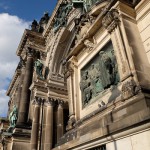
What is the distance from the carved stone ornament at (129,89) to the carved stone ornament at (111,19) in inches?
67.4

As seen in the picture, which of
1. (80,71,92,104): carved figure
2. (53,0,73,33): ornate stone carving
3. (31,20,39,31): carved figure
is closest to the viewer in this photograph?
(80,71,92,104): carved figure

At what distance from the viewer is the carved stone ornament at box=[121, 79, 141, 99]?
383 cm

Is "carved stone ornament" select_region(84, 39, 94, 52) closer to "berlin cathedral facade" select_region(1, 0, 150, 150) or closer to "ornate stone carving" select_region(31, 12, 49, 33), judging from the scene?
"berlin cathedral facade" select_region(1, 0, 150, 150)

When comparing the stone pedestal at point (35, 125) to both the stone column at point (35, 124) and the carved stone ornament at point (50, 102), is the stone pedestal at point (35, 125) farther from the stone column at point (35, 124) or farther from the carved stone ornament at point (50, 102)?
the carved stone ornament at point (50, 102)

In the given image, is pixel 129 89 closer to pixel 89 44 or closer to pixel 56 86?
pixel 89 44

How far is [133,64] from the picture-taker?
14.0ft

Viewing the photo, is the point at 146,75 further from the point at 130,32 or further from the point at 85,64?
the point at 85,64

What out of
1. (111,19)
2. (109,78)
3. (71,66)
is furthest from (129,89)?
(71,66)

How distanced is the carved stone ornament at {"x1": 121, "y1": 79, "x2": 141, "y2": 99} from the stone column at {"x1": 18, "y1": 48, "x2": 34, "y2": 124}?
41.9 feet

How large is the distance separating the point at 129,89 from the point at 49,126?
12298mm

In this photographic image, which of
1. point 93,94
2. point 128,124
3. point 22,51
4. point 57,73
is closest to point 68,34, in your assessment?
point 57,73

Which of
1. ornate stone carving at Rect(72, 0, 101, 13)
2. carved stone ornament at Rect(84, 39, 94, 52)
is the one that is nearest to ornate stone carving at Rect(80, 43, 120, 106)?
carved stone ornament at Rect(84, 39, 94, 52)

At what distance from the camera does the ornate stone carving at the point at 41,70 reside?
17.6m

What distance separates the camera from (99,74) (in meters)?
5.61
